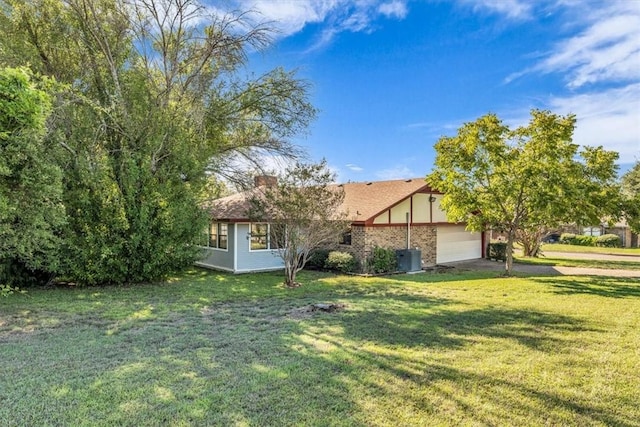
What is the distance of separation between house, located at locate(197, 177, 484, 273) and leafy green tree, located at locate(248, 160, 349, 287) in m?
2.29

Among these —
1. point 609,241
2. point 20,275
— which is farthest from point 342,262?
point 609,241

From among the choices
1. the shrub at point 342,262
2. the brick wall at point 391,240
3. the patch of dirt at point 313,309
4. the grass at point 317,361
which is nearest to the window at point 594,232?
the brick wall at point 391,240

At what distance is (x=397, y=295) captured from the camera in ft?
36.0

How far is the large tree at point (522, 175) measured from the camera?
45.1 feet

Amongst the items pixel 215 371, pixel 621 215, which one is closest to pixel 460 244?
pixel 621 215

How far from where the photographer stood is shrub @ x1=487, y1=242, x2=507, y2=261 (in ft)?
72.6

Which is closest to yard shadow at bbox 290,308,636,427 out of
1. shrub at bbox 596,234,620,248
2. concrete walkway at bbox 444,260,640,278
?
concrete walkway at bbox 444,260,640,278

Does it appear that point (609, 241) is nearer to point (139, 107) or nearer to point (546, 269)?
point (546, 269)

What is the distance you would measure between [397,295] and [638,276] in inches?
467

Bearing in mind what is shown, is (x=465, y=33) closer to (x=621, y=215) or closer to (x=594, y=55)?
(x=594, y=55)

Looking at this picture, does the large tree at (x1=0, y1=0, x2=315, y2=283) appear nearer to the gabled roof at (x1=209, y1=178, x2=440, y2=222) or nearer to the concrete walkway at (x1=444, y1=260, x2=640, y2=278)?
the gabled roof at (x1=209, y1=178, x2=440, y2=222)

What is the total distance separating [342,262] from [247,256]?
4.10 meters

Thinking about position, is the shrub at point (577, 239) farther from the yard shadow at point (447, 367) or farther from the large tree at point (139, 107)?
the yard shadow at point (447, 367)

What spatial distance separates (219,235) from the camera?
1719cm
